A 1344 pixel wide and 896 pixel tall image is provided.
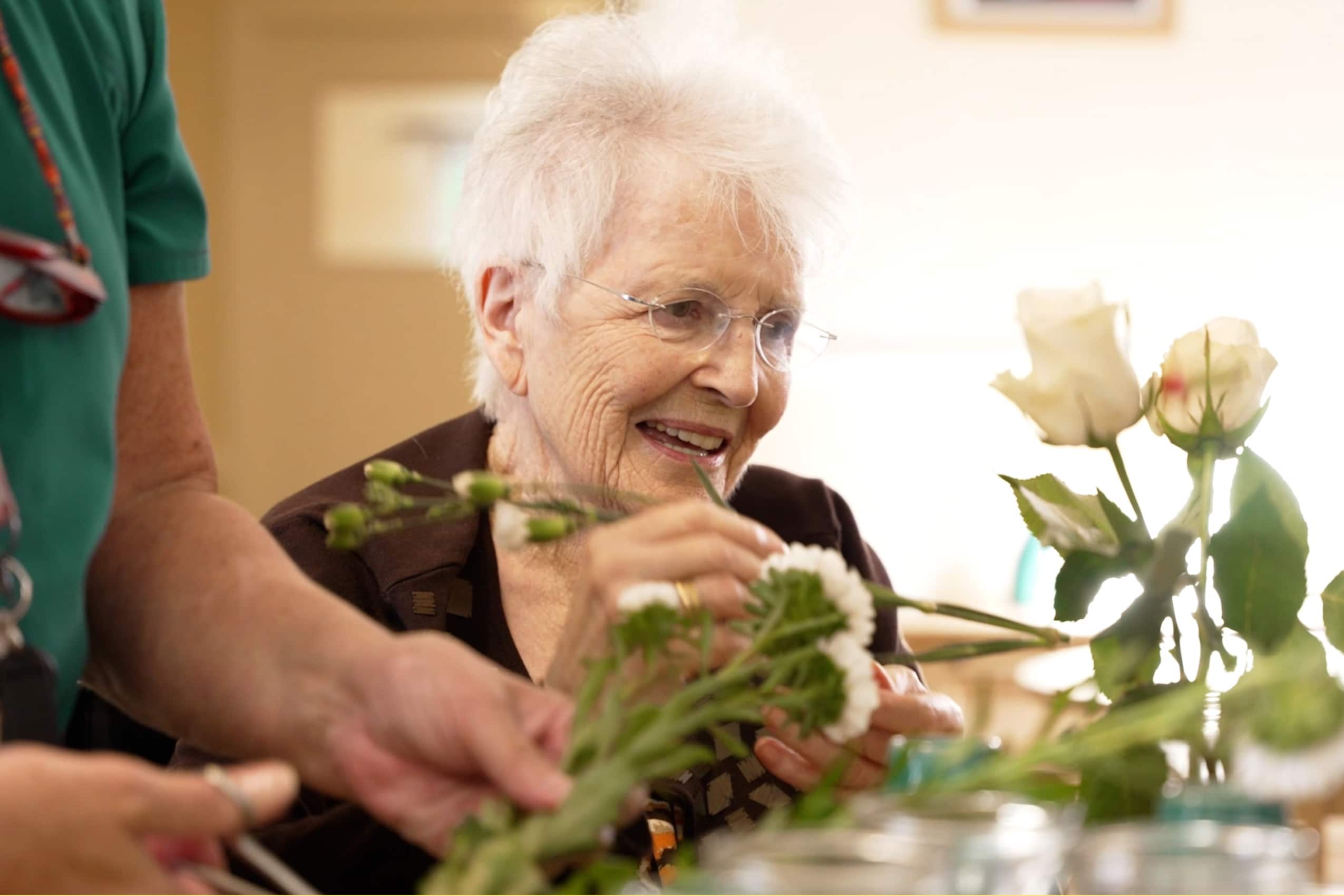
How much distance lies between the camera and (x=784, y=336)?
1.54m

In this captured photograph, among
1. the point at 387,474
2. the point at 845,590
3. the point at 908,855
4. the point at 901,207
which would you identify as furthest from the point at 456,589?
the point at 901,207

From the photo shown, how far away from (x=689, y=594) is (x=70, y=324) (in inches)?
13.9

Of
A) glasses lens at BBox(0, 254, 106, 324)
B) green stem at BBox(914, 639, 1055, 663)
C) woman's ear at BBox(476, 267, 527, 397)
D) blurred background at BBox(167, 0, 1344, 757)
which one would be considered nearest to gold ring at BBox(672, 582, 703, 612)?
green stem at BBox(914, 639, 1055, 663)

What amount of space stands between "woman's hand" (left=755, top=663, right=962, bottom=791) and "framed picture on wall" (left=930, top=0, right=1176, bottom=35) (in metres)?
3.46

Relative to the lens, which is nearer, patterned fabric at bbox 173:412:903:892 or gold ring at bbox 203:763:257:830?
gold ring at bbox 203:763:257:830

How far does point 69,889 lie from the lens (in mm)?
517

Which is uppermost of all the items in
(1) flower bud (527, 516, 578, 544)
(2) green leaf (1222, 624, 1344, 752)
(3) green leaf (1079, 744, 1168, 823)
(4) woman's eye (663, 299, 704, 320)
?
(4) woman's eye (663, 299, 704, 320)

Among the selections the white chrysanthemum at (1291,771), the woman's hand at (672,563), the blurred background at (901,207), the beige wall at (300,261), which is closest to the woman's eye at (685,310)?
the woman's hand at (672,563)

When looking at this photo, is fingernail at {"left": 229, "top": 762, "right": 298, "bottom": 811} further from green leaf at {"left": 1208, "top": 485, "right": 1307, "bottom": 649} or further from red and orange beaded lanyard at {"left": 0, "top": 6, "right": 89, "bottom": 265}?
green leaf at {"left": 1208, "top": 485, "right": 1307, "bottom": 649}

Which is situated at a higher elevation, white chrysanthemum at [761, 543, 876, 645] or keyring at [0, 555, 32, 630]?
white chrysanthemum at [761, 543, 876, 645]

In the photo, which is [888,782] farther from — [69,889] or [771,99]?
[771,99]

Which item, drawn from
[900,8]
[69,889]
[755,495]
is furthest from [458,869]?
[900,8]

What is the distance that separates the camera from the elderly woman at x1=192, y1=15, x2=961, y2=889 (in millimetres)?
1407

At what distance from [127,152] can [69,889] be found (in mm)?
481
